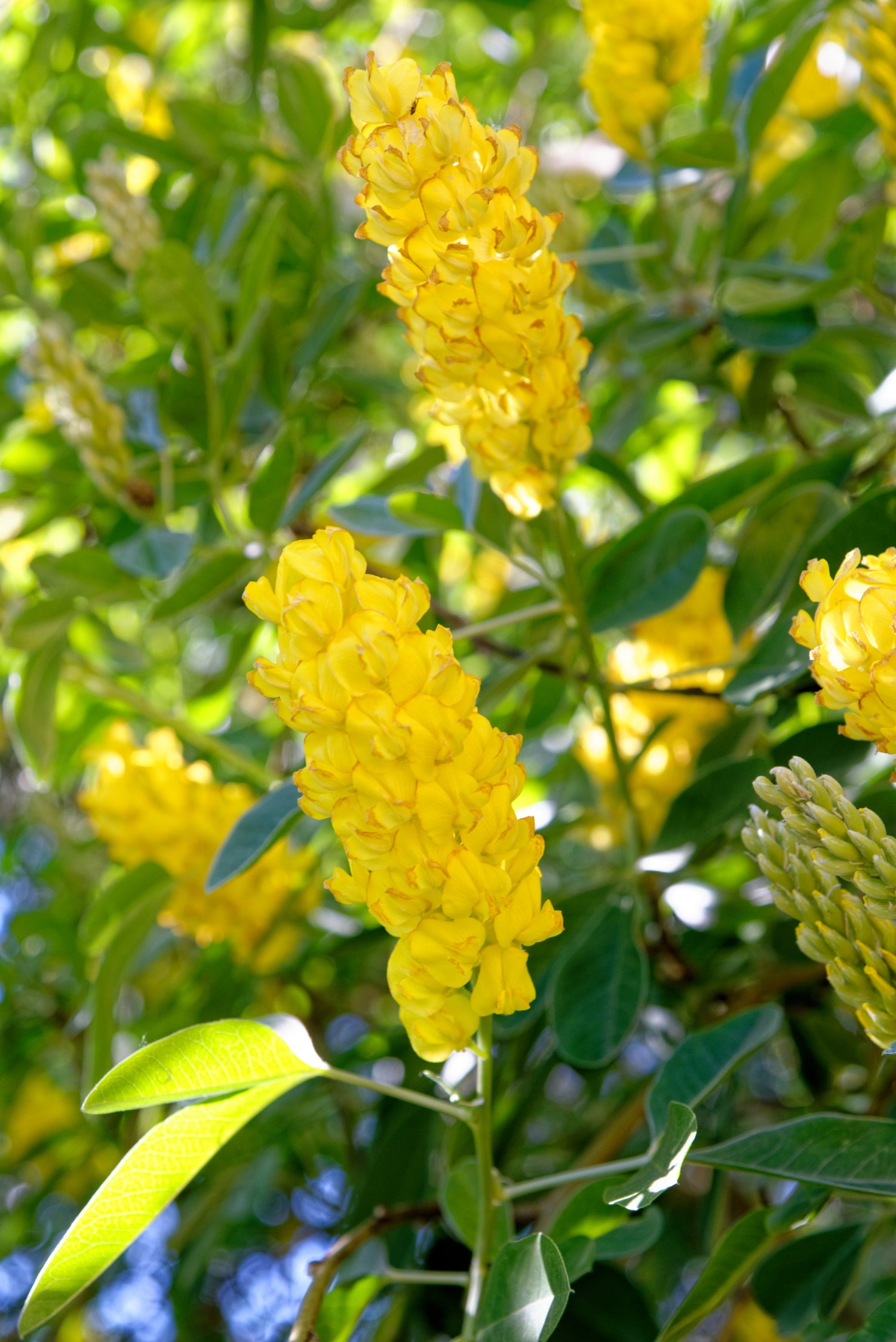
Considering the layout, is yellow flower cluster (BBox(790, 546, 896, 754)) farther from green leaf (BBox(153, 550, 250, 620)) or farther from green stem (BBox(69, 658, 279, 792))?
green stem (BBox(69, 658, 279, 792))

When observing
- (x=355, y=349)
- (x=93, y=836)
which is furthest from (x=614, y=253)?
(x=93, y=836)

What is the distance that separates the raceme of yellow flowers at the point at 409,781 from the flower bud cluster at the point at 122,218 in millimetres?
990

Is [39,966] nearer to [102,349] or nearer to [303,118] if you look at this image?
[102,349]

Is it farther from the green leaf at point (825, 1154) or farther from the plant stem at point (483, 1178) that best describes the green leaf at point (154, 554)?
the green leaf at point (825, 1154)

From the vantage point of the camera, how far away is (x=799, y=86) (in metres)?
2.29

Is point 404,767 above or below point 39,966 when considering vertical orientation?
above

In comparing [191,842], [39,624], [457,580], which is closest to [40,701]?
[39,624]

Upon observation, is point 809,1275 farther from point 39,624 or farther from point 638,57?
point 638,57

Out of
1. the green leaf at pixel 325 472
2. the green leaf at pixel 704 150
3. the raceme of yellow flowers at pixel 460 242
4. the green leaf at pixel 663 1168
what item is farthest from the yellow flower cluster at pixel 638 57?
the green leaf at pixel 663 1168

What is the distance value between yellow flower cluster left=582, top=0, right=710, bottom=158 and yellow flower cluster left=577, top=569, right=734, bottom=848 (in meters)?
0.53

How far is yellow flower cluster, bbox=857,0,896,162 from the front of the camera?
1.12 meters

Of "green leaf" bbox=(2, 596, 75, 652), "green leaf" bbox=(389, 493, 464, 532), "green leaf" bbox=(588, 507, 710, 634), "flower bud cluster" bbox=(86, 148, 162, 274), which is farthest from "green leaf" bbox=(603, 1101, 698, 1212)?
"flower bud cluster" bbox=(86, 148, 162, 274)

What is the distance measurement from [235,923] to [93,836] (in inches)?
40.1

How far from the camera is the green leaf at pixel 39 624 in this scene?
4.43 feet
